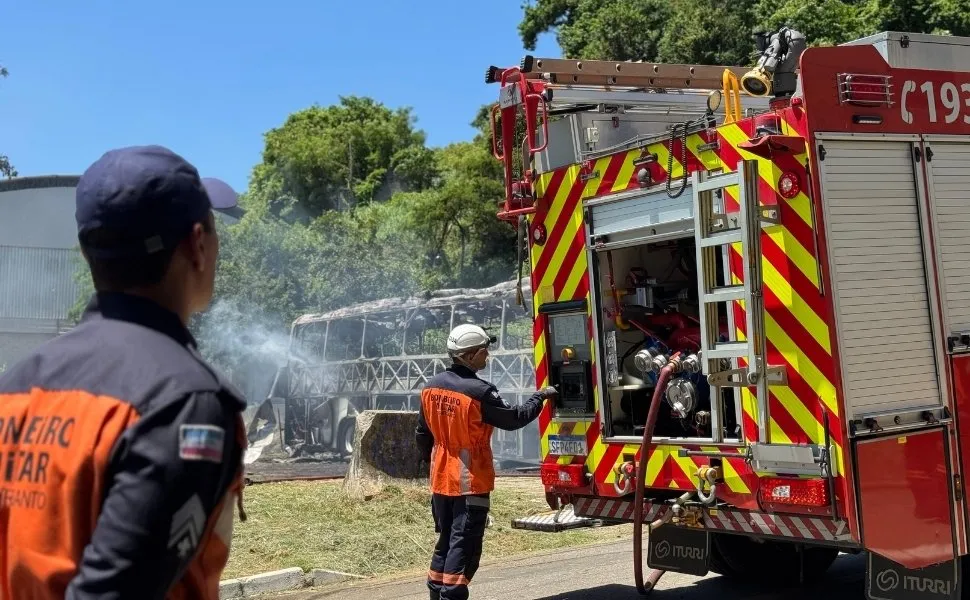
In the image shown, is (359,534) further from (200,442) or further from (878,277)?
(200,442)

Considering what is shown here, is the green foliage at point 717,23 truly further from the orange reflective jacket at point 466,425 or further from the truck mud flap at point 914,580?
the truck mud flap at point 914,580

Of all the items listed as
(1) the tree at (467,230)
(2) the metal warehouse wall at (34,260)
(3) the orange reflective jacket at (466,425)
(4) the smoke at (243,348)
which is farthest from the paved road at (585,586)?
(2) the metal warehouse wall at (34,260)

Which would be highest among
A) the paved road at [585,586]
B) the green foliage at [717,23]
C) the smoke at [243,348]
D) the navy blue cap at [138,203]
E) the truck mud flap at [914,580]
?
the green foliage at [717,23]

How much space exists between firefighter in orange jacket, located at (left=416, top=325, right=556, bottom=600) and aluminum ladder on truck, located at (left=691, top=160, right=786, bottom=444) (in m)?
1.38

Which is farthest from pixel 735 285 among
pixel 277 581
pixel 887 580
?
pixel 277 581

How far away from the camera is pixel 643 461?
5.84m

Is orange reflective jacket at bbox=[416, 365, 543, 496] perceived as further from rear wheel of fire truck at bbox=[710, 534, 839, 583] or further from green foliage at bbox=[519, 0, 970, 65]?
green foliage at bbox=[519, 0, 970, 65]

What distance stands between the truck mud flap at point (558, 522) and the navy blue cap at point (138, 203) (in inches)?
203

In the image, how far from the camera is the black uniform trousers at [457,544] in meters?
6.35

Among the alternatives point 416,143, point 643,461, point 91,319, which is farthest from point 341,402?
point 416,143

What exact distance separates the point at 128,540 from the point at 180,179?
24.7 inches

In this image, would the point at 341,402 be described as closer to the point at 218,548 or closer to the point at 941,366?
the point at 941,366

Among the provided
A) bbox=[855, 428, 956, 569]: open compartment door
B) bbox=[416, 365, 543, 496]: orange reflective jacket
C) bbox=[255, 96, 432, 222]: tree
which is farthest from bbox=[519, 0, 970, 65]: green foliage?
bbox=[855, 428, 956, 569]: open compartment door

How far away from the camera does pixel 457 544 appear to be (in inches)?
252
